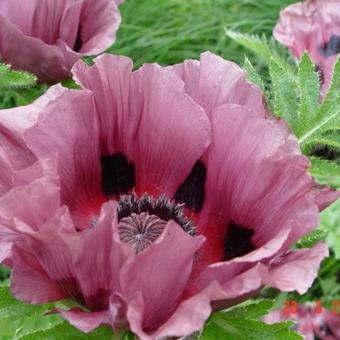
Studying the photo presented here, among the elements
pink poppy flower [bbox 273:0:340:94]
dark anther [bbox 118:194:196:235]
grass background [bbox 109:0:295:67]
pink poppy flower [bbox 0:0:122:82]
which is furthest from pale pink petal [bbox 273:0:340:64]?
grass background [bbox 109:0:295:67]

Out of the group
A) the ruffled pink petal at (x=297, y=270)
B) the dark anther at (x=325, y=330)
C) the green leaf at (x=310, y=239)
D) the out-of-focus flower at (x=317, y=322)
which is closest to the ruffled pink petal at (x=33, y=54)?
the green leaf at (x=310, y=239)

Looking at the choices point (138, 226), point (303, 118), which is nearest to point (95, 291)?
point (138, 226)

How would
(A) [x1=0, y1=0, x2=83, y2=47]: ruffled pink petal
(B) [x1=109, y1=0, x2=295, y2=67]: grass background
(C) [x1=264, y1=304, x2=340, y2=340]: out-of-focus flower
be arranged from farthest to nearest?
(B) [x1=109, y1=0, x2=295, y2=67]: grass background
(C) [x1=264, y1=304, x2=340, y2=340]: out-of-focus flower
(A) [x1=0, y1=0, x2=83, y2=47]: ruffled pink petal

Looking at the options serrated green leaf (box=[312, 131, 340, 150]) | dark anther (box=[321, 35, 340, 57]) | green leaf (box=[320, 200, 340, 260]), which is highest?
serrated green leaf (box=[312, 131, 340, 150])

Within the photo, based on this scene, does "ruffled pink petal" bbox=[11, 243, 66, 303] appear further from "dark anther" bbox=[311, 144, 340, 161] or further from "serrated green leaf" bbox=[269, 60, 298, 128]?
"dark anther" bbox=[311, 144, 340, 161]

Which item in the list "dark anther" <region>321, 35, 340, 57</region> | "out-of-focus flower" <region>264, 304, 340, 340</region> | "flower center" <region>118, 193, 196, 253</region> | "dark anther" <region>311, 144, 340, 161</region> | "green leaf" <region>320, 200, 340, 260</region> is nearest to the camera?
"flower center" <region>118, 193, 196, 253</region>

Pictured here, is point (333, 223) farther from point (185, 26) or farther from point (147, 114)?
point (185, 26)

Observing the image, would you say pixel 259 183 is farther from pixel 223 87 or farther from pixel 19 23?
pixel 19 23
